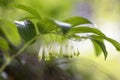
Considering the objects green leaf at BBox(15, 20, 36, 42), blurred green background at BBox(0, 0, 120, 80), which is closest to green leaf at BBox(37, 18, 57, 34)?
green leaf at BBox(15, 20, 36, 42)

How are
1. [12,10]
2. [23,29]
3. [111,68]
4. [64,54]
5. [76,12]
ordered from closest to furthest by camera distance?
1. [23,29]
2. [64,54]
3. [12,10]
4. [111,68]
5. [76,12]

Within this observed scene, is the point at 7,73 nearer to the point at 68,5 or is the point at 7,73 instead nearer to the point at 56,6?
the point at 56,6

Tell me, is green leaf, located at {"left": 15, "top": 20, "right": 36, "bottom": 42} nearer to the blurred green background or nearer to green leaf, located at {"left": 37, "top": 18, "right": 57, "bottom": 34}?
green leaf, located at {"left": 37, "top": 18, "right": 57, "bottom": 34}

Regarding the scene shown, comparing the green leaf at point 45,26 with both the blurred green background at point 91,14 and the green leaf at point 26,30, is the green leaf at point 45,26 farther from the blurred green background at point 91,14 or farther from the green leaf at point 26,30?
the blurred green background at point 91,14

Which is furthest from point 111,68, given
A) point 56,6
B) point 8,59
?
point 8,59

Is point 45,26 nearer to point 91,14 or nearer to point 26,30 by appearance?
point 26,30

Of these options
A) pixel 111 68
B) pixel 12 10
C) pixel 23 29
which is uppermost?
pixel 12 10

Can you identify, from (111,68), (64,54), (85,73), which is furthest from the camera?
(111,68)
